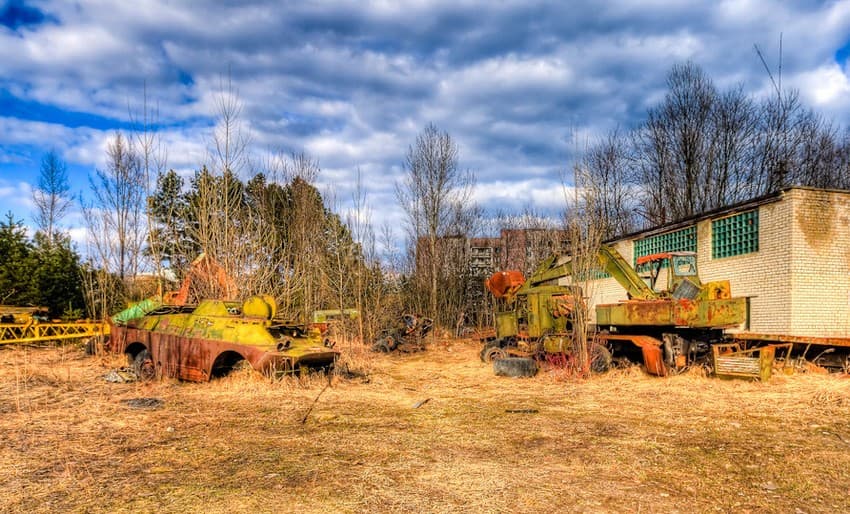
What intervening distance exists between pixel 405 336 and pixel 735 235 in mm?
11895

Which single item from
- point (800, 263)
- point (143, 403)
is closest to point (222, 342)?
point (143, 403)

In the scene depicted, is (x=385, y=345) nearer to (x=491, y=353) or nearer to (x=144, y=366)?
(x=491, y=353)

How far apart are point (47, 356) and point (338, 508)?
1447 centimetres

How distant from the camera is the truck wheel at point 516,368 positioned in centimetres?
1230

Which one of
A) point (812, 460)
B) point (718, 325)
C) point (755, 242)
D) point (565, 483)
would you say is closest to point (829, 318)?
point (755, 242)

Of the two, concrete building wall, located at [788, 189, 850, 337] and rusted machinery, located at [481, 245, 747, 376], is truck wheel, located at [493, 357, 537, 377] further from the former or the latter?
concrete building wall, located at [788, 189, 850, 337]

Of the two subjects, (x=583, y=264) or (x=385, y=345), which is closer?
(x=583, y=264)

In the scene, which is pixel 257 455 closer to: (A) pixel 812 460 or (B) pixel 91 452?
(B) pixel 91 452

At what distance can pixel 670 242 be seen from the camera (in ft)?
59.3

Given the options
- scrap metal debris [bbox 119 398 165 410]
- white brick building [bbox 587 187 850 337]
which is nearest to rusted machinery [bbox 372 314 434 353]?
white brick building [bbox 587 187 850 337]

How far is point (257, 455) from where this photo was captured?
5.95 meters

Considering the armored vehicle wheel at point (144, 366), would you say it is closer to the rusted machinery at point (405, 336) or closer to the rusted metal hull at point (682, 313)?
the rusted machinery at point (405, 336)

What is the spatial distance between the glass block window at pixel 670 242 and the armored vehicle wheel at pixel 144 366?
1459 cm

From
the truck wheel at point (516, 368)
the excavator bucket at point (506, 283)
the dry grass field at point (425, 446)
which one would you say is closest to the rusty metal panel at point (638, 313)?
the dry grass field at point (425, 446)
